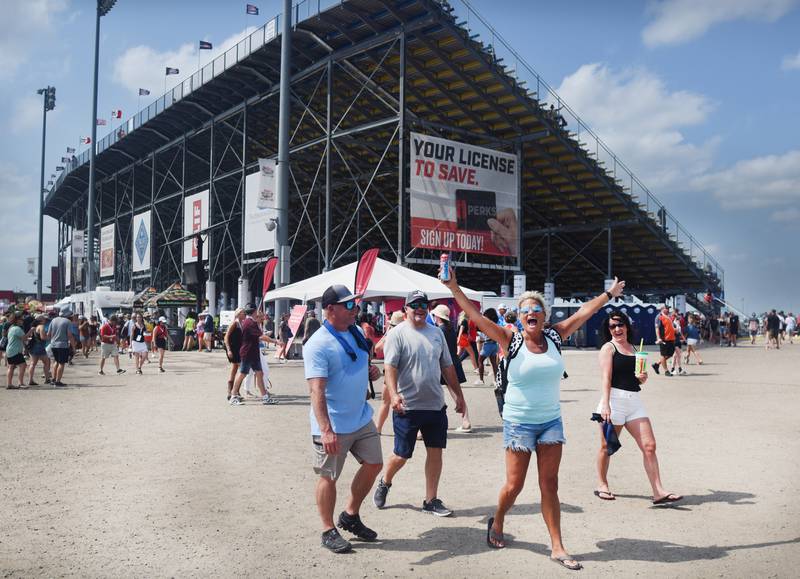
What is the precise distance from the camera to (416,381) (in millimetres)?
5633

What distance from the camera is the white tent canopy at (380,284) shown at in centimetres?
1750

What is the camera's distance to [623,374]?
601cm

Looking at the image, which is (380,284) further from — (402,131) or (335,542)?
(335,542)

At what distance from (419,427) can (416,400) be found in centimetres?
22

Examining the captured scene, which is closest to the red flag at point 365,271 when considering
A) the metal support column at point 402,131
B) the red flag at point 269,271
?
the red flag at point 269,271

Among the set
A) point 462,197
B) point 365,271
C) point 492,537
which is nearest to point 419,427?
point 492,537

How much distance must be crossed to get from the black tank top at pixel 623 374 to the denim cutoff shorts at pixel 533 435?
1.69 meters

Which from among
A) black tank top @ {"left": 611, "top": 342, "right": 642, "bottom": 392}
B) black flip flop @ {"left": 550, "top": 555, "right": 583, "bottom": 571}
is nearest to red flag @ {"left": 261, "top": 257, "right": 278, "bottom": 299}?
black tank top @ {"left": 611, "top": 342, "right": 642, "bottom": 392}

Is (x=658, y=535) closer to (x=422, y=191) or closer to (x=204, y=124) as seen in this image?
(x=422, y=191)

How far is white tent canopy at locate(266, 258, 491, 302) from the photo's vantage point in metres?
17.5

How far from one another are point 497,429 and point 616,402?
12.5 feet

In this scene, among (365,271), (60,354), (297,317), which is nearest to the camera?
(60,354)

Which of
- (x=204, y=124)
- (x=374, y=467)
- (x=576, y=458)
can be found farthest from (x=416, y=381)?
(x=204, y=124)

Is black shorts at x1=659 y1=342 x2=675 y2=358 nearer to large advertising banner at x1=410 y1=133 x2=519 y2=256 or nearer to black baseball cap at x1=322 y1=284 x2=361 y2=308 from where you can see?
large advertising banner at x1=410 y1=133 x2=519 y2=256
